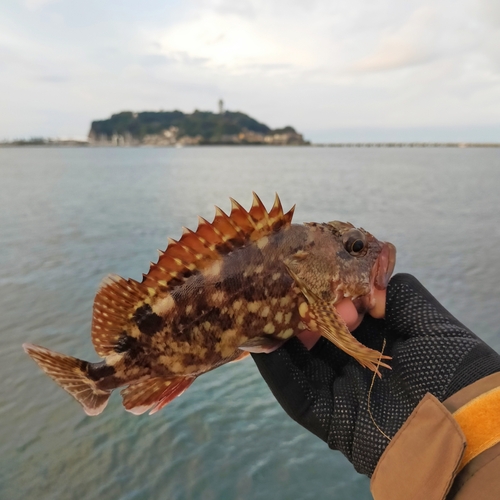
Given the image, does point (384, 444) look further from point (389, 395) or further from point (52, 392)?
point (52, 392)

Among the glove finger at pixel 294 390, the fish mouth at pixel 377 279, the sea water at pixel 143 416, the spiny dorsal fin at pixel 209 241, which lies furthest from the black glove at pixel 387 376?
the sea water at pixel 143 416

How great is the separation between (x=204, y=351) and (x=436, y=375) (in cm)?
205

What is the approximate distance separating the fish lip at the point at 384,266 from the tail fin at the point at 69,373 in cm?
285

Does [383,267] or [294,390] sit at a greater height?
[383,267]

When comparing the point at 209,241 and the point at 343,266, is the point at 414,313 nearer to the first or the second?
the point at 343,266

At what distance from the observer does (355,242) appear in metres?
4.43

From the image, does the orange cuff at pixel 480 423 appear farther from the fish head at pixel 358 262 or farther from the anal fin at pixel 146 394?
the anal fin at pixel 146 394

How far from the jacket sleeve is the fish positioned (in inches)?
24.5

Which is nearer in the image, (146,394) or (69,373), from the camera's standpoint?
(69,373)

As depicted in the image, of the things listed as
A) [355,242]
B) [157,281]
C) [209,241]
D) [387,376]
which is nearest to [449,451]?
[387,376]

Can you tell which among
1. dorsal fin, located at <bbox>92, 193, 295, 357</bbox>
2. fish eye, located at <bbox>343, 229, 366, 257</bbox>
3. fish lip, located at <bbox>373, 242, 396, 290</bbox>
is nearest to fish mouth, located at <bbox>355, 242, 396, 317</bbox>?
fish lip, located at <bbox>373, 242, 396, 290</bbox>

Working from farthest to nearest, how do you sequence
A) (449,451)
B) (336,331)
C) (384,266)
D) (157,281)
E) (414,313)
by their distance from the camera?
(384,266) → (414,313) → (157,281) → (336,331) → (449,451)

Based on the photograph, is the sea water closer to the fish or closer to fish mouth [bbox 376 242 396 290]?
the fish

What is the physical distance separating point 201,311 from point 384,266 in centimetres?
192
